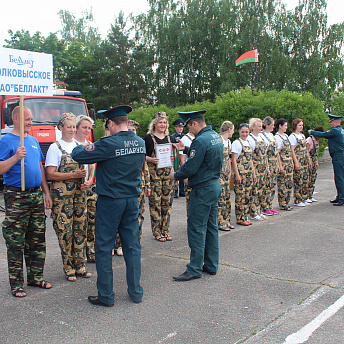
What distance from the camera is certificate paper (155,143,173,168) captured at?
6.49 m

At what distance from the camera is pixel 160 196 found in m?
6.67

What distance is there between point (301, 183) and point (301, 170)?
32 cm

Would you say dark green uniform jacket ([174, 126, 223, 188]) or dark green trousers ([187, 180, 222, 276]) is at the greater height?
dark green uniform jacket ([174, 126, 223, 188])

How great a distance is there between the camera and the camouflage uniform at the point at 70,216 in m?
4.74

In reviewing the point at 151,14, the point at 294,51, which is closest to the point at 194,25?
the point at 151,14

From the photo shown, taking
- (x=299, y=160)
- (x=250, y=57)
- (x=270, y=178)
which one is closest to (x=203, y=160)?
(x=270, y=178)

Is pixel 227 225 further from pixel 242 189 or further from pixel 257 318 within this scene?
pixel 257 318

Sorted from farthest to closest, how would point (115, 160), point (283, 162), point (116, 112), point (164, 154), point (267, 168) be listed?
point (283, 162), point (267, 168), point (164, 154), point (116, 112), point (115, 160)

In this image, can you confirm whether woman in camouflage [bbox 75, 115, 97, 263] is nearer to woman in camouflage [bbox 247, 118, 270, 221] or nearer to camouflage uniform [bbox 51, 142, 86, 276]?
camouflage uniform [bbox 51, 142, 86, 276]

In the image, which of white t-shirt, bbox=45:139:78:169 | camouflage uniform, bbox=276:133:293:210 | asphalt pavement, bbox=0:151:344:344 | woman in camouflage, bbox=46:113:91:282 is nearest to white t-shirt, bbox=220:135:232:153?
asphalt pavement, bbox=0:151:344:344

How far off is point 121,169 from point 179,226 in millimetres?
3992

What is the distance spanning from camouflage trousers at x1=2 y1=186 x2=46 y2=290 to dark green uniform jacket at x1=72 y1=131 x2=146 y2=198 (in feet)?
2.77

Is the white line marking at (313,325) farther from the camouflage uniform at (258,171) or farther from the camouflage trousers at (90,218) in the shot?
the camouflage uniform at (258,171)

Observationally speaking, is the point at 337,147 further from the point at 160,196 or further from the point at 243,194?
the point at 160,196
